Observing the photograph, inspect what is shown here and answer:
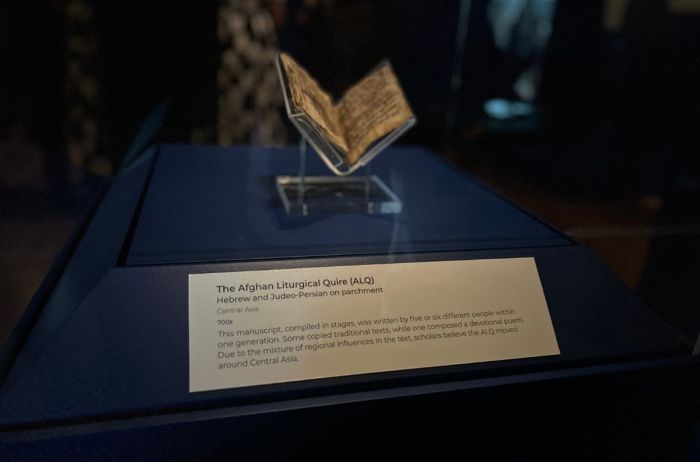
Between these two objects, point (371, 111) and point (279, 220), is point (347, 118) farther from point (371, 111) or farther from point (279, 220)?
point (279, 220)

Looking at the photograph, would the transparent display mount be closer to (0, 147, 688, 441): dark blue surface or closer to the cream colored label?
(0, 147, 688, 441): dark blue surface

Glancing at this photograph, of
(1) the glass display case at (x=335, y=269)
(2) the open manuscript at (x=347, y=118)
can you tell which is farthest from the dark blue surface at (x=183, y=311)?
(2) the open manuscript at (x=347, y=118)

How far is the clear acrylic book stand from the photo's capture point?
1.01m

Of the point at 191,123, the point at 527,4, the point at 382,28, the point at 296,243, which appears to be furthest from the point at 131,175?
the point at 527,4

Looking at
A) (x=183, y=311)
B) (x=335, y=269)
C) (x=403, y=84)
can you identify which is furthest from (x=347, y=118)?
(x=403, y=84)

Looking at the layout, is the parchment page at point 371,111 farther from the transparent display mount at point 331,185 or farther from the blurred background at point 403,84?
the blurred background at point 403,84

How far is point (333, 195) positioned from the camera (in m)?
1.07

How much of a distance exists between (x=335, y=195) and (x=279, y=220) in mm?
168

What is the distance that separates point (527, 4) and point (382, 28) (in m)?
0.47

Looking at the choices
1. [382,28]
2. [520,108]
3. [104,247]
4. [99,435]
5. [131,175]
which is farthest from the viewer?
[520,108]

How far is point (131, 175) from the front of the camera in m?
1.24

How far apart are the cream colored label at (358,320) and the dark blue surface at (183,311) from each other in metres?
0.02

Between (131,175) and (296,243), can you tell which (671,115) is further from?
(131,175)

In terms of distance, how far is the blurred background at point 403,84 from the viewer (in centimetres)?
139
